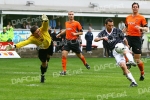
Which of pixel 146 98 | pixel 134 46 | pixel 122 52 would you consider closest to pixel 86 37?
pixel 134 46

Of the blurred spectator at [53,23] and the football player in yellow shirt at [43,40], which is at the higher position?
the football player in yellow shirt at [43,40]

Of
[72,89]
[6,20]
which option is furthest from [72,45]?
[6,20]

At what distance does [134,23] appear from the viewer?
1938cm

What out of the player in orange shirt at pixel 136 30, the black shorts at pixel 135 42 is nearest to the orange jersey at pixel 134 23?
the player in orange shirt at pixel 136 30

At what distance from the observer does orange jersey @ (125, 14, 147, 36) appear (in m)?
19.2

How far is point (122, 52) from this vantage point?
16.7 meters

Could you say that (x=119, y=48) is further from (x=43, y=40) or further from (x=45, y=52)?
(x=45, y=52)

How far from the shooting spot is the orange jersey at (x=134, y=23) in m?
19.2

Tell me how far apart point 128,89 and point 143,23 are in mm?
3857

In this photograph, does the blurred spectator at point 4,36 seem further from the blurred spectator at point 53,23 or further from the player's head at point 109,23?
the player's head at point 109,23

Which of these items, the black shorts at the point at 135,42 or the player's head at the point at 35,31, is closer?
the player's head at the point at 35,31

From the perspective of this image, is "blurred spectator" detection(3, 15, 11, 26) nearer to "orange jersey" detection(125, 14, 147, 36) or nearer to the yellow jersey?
"orange jersey" detection(125, 14, 147, 36)

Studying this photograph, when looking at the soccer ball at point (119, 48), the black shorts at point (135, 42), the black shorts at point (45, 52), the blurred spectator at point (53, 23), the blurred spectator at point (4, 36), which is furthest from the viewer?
the blurred spectator at point (53, 23)

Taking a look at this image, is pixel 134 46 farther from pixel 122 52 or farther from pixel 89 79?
pixel 122 52
